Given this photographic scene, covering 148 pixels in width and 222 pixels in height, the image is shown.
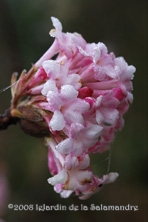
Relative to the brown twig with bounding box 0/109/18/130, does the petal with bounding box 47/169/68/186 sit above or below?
below

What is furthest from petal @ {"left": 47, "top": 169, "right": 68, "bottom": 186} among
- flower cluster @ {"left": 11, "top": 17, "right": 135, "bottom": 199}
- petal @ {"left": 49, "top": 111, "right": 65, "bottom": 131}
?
petal @ {"left": 49, "top": 111, "right": 65, "bottom": 131}

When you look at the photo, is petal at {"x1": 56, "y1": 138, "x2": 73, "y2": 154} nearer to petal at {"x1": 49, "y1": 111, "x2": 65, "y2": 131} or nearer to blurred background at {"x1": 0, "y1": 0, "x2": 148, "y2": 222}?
petal at {"x1": 49, "y1": 111, "x2": 65, "y2": 131}

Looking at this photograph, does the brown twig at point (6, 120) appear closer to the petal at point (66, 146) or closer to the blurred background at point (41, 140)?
the petal at point (66, 146)

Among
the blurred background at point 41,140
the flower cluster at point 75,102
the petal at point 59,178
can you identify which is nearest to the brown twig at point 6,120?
the flower cluster at point 75,102

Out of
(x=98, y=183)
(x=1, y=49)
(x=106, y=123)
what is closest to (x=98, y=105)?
(x=106, y=123)

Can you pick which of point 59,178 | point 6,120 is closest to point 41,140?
point 6,120

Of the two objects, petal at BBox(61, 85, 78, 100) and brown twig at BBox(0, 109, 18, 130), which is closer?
petal at BBox(61, 85, 78, 100)

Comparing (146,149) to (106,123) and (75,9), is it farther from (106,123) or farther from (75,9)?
(106,123)
